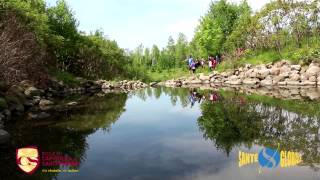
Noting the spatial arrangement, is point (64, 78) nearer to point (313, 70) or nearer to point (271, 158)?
point (313, 70)

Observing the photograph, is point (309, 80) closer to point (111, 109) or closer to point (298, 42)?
point (298, 42)

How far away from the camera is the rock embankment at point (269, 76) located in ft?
105

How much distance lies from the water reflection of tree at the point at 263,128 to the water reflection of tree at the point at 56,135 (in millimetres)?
4005

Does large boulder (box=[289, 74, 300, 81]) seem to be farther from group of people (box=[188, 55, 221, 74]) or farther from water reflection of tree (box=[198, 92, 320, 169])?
water reflection of tree (box=[198, 92, 320, 169])

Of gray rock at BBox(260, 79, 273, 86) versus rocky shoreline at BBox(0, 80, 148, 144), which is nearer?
rocky shoreline at BBox(0, 80, 148, 144)

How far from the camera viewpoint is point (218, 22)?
63.7 metres

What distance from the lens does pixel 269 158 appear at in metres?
8.51

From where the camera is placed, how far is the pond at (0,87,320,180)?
7605 millimetres

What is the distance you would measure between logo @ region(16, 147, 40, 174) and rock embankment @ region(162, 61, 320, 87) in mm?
26272

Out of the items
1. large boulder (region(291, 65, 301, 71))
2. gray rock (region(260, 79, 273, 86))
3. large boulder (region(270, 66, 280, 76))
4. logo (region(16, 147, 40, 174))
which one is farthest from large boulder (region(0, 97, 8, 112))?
large boulder (region(270, 66, 280, 76))

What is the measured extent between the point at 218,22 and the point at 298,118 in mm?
51878

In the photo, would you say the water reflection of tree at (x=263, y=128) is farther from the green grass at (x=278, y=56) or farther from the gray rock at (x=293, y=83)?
the green grass at (x=278, y=56)

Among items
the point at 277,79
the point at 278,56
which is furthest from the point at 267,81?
the point at 278,56

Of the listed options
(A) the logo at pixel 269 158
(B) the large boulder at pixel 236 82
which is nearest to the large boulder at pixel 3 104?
(A) the logo at pixel 269 158
